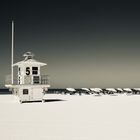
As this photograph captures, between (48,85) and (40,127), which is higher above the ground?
(48,85)

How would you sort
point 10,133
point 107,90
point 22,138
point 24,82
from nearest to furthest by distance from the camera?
point 22,138 → point 10,133 → point 24,82 → point 107,90

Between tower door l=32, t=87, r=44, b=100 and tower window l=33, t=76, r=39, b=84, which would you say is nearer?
tower window l=33, t=76, r=39, b=84

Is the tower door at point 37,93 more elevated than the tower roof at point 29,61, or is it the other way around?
the tower roof at point 29,61

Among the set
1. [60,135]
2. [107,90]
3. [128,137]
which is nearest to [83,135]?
[60,135]

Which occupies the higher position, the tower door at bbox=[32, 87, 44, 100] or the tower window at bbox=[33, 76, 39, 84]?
the tower window at bbox=[33, 76, 39, 84]

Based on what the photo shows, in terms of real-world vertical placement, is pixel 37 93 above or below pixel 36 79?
below

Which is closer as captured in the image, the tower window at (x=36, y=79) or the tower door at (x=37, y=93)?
the tower window at (x=36, y=79)

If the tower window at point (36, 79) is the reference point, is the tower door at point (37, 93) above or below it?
below

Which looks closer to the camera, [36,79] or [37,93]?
[36,79]

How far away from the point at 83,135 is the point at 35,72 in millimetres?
21032

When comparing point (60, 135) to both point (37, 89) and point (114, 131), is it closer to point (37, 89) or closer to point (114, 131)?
point (114, 131)

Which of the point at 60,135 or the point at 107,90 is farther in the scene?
the point at 107,90

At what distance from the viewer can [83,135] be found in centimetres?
1162

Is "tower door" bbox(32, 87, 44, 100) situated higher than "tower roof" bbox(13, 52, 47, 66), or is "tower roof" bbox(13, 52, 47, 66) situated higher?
"tower roof" bbox(13, 52, 47, 66)
